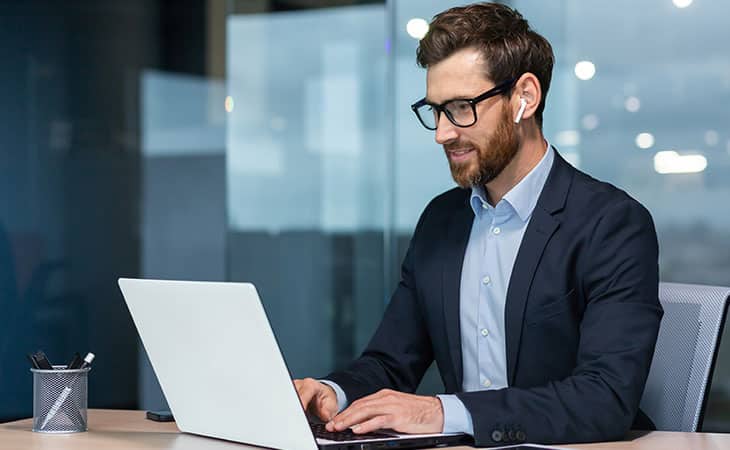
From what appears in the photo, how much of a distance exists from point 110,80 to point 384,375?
11.0 feet

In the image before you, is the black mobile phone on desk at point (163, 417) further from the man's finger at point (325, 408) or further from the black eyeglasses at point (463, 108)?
the black eyeglasses at point (463, 108)

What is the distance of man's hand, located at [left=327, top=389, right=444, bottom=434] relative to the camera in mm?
1922

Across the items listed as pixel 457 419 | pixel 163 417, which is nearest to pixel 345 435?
pixel 457 419

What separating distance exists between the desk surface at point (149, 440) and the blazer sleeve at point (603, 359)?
48 millimetres

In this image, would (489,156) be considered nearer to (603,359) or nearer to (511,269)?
(511,269)

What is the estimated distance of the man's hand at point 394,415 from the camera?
6.31 feet

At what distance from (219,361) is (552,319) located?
2.34 ft

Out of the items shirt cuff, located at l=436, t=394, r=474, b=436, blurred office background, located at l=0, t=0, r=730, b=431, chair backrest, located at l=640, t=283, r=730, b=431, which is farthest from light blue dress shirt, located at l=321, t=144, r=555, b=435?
blurred office background, located at l=0, t=0, r=730, b=431

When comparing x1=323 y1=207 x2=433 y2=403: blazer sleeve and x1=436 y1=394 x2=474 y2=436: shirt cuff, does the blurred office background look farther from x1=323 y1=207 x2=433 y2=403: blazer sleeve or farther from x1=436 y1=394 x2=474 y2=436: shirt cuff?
x1=436 y1=394 x2=474 y2=436: shirt cuff

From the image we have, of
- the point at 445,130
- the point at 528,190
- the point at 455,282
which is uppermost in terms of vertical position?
the point at 445,130

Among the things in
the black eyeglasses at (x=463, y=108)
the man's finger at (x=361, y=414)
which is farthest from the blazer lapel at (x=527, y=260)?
the man's finger at (x=361, y=414)

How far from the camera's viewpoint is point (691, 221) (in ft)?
13.8

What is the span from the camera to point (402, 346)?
2.53 m

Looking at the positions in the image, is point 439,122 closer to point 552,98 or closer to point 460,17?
point 460,17
